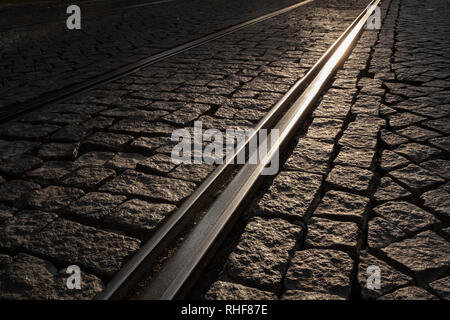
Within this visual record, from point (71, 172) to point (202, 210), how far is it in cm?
105

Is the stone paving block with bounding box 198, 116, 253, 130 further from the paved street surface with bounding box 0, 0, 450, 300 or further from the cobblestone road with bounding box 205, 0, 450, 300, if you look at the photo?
the cobblestone road with bounding box 205, 0, 450, 300

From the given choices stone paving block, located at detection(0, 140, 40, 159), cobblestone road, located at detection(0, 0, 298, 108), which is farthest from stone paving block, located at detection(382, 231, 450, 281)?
cobblestone road, located at detection(0, 0, 298, 108)

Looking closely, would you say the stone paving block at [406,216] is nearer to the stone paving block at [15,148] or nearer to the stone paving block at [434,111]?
the stone paving block at [434,111]

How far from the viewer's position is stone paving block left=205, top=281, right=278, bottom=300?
1.70 metres

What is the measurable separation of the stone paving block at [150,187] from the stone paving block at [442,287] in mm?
1376

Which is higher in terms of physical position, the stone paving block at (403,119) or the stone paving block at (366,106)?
the stone paving block at (366,106)

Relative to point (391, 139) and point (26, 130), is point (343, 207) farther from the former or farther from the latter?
point (26, 130)

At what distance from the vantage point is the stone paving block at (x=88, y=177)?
2.60 meters

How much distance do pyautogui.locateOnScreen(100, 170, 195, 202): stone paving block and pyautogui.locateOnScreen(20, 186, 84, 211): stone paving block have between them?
0.61ft

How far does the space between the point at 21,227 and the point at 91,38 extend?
596 centimetres

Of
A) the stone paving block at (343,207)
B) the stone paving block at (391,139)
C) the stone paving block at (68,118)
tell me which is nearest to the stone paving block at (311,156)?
the stone paving block at (343,207)

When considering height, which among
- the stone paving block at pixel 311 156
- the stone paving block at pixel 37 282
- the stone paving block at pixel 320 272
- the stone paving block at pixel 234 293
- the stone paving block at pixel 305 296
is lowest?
the stone paving block at pixel 37 282

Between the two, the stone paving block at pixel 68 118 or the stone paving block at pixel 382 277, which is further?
the stone paving block at pixel 68 118
